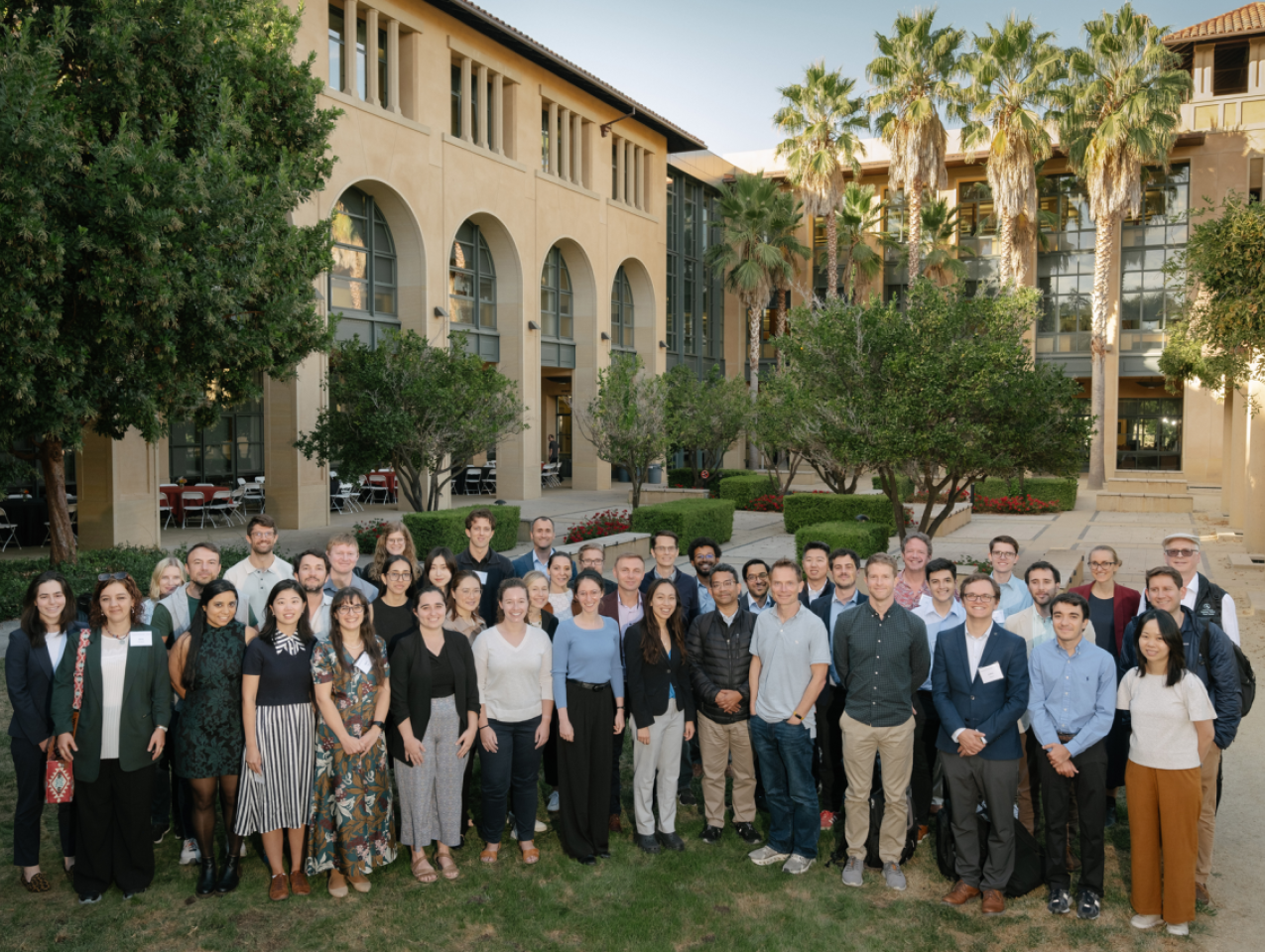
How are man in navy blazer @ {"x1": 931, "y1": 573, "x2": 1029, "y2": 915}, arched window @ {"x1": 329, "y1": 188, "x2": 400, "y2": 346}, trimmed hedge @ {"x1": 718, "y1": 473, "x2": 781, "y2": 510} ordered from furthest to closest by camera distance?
trimmed hedge @ {"x1": 718, "y1": 473, "x2": 781, "y2": 510}
arched window @ {"x1": 329, "y1": 188, "x2": 400, "y2": 346}
man in navy blazer @ {"x1": 931, "y1": 573, "x2": 1029, "y2": 915}

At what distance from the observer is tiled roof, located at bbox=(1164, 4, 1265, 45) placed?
33906mm

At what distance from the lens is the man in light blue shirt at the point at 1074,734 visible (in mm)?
4930

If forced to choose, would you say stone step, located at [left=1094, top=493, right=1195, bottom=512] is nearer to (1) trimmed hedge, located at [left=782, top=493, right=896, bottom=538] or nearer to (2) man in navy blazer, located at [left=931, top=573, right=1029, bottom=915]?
(1) trimmed hedge, located at [left=782, top=493, right=896, bottom=538]

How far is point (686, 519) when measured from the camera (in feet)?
56.7

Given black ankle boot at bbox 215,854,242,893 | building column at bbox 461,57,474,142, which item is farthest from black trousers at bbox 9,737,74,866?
building column at bbox 461,57,474,142

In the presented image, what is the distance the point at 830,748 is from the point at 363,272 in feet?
66.6

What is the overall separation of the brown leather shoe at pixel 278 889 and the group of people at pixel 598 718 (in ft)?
0.09

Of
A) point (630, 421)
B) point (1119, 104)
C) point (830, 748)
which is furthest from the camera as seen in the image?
point (1119, 104)

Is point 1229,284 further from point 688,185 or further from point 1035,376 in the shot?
point 688,185

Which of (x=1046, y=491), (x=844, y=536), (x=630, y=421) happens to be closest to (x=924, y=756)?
(x=844, y=536)

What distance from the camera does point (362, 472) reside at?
1727cm

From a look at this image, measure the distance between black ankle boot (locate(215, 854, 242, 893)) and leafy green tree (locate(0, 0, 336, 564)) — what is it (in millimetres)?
6792

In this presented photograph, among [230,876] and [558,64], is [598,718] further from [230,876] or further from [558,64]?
[558,64]

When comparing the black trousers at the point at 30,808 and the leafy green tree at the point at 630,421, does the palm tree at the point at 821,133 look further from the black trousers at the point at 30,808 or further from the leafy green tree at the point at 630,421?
the black trousers at the point at 30,808
